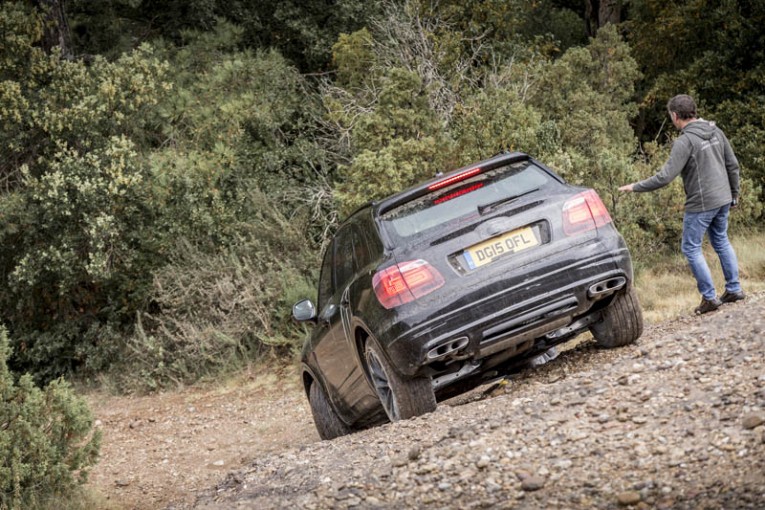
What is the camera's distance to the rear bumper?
685 cm

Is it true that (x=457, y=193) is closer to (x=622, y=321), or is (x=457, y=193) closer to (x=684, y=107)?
(x=622, y=321)

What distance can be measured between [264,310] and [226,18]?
946cm

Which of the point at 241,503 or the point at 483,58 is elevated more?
the point at 483,58

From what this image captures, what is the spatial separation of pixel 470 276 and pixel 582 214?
0.91m

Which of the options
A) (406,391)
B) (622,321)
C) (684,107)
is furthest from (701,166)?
(406,391)

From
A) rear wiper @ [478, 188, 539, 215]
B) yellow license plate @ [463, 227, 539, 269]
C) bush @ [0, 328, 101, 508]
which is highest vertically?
rear wiper @ [478, 188, 539, 215]

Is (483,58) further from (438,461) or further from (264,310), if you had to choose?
(438,461)

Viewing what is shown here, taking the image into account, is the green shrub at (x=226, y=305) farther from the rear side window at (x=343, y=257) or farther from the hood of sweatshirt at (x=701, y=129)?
the hood of sweatshirt at (x=701, y=129)

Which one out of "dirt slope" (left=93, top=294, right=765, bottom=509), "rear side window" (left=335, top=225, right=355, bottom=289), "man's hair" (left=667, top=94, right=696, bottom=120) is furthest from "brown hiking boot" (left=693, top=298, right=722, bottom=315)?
"rear side window" (left=335, top=225, right=355, bottom=289)

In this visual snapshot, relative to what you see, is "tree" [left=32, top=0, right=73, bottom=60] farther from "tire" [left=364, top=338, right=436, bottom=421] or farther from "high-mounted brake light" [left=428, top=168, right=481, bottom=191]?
"tire" [left=364, top=338, right=436, bottom=421]

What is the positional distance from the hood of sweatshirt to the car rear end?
2.23 metres

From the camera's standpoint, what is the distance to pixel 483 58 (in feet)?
65.4

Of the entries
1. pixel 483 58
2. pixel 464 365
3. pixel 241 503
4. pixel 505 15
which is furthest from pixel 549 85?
pixel 241 503

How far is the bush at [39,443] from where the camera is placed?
8219mm
